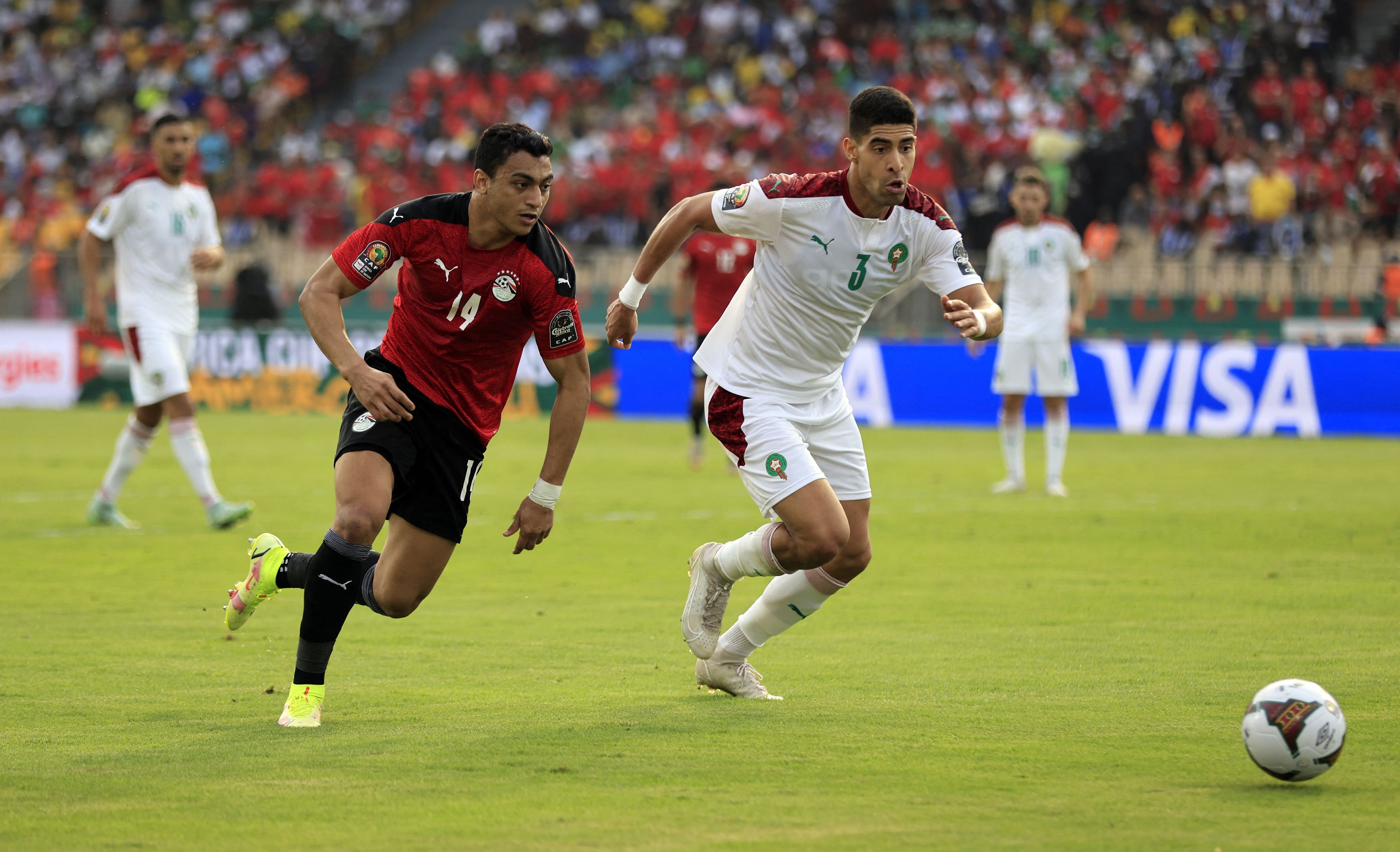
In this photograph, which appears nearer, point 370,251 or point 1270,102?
point 370,251

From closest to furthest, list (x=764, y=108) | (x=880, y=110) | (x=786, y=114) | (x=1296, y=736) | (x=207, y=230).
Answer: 1. (x=1296, y=736)
2. (x=880, y=110)
3. (x=207, y=230)
4. (x=786, y=114)
5. (x=764, y=108)

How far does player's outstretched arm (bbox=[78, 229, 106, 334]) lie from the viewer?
10.9 metres

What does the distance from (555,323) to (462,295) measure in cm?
35

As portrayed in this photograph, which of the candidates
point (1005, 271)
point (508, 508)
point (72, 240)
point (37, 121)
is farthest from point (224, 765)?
point (37, 121)

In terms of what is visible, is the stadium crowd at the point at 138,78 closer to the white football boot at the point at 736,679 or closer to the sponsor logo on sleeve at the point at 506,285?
the sponsor logo on sleeve at the point at 506,285

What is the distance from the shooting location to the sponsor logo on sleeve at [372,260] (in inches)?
218

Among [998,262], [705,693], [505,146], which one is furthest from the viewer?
[998,262]

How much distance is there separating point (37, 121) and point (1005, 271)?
93.7 ft

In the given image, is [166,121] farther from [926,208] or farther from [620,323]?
[926,208]

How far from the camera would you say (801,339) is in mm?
6199

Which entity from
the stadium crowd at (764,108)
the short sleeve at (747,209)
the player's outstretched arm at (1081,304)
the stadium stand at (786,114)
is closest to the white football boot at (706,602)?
the short sleeve at (747,209)

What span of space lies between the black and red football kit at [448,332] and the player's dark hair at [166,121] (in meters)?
5.59

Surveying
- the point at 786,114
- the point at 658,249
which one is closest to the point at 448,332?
the point at 658,249

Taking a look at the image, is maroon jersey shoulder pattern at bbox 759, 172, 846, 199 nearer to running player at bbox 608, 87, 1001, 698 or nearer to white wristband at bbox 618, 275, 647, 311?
running player at bbox 608, 87, 1001, 698
